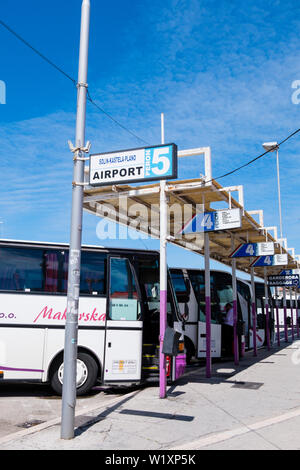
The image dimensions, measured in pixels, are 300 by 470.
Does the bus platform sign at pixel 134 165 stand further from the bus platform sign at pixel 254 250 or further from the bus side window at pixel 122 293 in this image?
the bus platform sign at pixel 254 250

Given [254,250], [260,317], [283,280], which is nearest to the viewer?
[254,250]

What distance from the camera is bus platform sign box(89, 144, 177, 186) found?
712 cm

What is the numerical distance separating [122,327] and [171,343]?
148cm

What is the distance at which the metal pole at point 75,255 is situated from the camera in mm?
6066

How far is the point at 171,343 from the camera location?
341 inches

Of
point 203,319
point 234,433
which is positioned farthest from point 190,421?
point 203,319

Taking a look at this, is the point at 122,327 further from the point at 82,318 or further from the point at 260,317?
the point at 260,317

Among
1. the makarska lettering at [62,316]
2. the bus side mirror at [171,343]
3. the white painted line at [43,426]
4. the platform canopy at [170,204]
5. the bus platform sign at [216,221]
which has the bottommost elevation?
the white painted line at [43,426]

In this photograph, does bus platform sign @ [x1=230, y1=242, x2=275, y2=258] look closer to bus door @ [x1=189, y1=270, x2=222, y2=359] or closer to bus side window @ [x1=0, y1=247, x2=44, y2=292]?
bus door @ [x1=189, y1=270, x2=222, y2=359]

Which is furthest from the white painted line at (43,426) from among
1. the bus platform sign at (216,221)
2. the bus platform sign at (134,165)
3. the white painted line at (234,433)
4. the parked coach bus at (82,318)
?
the bus platform sign at (216,221)

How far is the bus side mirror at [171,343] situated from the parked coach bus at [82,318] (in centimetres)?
114

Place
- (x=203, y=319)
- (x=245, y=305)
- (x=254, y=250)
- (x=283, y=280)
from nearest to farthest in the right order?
(x=254, y=250) < (x=203, y=319) < (x=245, y=305) < (x=283, y=280)

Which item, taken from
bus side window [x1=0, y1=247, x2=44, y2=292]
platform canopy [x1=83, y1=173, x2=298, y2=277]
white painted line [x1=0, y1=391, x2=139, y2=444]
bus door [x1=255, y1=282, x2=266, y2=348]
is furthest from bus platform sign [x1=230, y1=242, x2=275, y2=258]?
bus door [x1=255, y1=282, x2=266, y2=348]

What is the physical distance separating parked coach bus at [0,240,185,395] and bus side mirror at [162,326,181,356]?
1136mm
